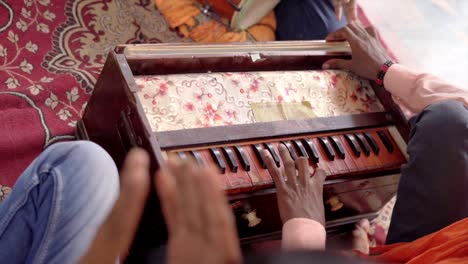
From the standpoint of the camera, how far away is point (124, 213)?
0.33 metres

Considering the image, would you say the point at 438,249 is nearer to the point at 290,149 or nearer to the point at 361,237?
the point at 290,149

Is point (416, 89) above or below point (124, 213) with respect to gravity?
above

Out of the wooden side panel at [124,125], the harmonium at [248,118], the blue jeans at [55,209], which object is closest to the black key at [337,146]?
the harmonium at [248,118]

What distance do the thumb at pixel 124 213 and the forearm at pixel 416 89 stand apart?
0.96 m

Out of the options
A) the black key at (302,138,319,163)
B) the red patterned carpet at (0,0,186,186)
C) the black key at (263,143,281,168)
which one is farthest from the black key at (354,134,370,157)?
the red patterned carpet at (0,0,186,186)

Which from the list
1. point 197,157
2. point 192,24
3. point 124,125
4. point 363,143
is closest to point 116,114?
point 124,125

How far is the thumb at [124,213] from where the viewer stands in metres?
0.33

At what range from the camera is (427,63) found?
2.36 meters

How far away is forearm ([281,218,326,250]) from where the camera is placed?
2.93 ft

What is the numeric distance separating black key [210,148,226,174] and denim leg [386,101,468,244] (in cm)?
44

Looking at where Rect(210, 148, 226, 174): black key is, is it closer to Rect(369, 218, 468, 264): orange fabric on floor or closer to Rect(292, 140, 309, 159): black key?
Rect(292, 140, 309, 159): black key

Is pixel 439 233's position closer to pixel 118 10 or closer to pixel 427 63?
pixel 118 10

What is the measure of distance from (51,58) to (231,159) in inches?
30.9

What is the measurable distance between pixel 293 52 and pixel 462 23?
1.77 meters
